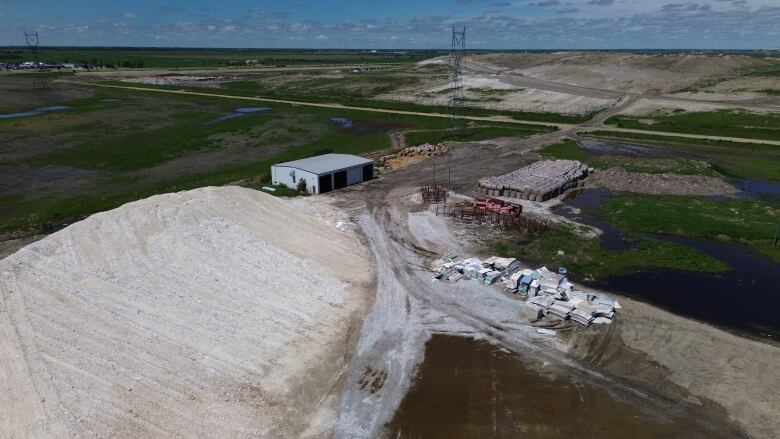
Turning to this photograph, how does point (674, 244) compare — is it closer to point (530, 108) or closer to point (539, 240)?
point (539, 240)

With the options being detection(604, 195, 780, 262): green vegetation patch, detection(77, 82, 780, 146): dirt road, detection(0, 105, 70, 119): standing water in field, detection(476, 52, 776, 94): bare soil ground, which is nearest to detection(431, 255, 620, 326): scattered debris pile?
detection(604, 195, 780, 262): green vegetation patch

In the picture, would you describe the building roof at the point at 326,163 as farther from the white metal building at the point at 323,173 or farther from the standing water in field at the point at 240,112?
the standing water in field at the point at 240,112

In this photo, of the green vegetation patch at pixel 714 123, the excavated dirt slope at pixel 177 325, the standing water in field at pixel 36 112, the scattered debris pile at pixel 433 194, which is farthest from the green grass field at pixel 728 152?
the standing water in field at pixel 36 112

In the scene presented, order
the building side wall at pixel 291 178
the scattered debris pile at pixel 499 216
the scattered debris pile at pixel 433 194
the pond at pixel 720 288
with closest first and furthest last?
1. the pond at pixel 720 288
2. the scattered debris pile at pixel 499 216
3. the scattered debris pile at pixel 433 194
4. the building side wall at pixel 291 178

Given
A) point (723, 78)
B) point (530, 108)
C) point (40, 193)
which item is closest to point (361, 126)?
point (530, 108)

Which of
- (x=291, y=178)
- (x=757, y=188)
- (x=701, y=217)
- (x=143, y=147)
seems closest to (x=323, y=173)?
(x=291, y=178)

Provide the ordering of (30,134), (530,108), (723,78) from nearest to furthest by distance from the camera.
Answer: (30,134) < (530,108) < (723,78)

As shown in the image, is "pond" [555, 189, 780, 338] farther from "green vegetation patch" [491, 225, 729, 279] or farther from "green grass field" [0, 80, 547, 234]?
"green grass field" [0, 80, 547, 234]
